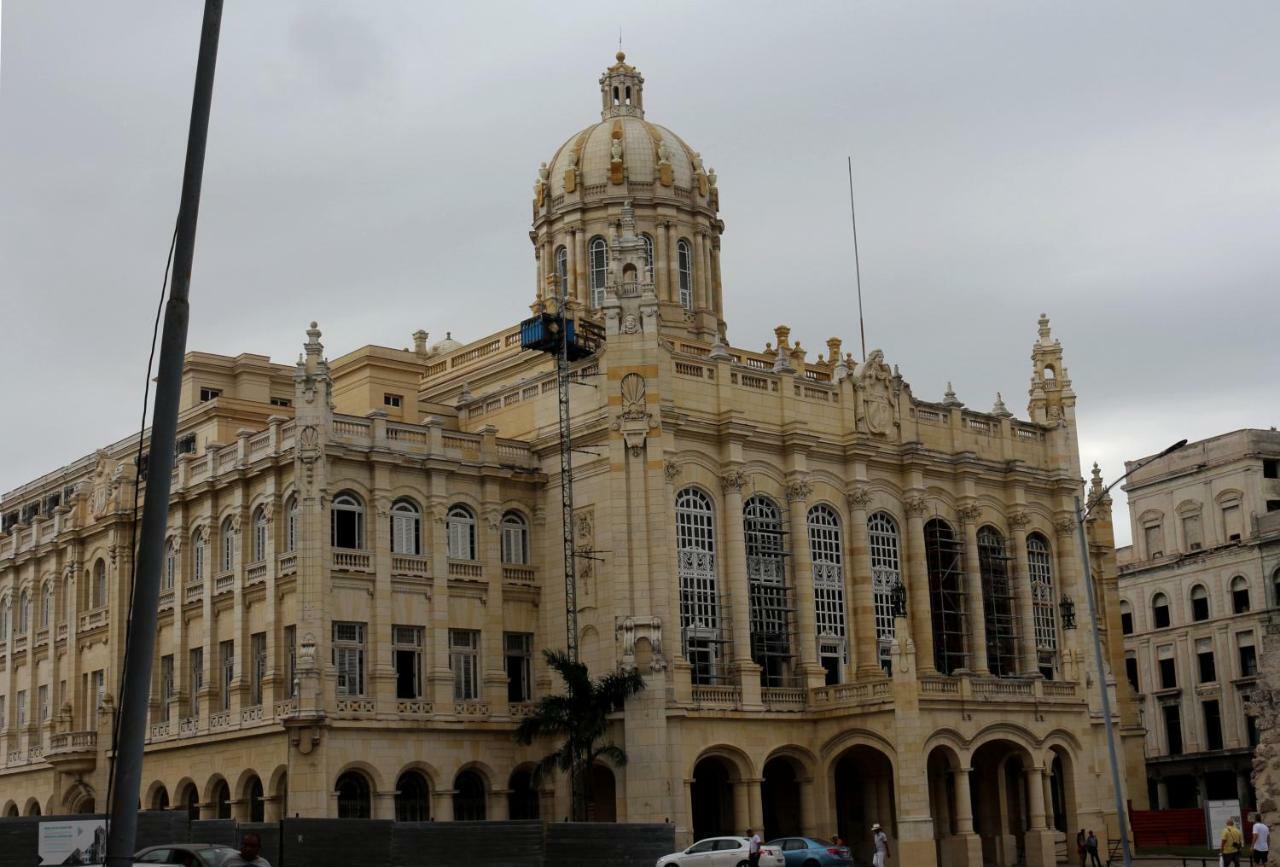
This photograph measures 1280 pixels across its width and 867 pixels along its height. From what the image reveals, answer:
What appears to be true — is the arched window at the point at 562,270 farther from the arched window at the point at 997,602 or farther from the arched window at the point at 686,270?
the arched window at the point at 997,602

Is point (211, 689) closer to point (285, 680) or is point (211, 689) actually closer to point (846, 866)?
point (285, 680)

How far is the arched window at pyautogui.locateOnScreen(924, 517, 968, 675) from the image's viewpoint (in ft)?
207

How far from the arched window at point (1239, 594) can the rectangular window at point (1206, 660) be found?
2494mm

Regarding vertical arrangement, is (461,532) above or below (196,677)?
above

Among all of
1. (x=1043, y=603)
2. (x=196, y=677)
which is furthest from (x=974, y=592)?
(x=196, y=677)

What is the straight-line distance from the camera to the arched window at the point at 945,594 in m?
63.1

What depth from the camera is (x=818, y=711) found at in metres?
57.3

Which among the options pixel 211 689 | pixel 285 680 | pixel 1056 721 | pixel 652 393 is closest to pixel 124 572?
pixel 211 689

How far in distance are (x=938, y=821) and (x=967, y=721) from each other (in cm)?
501

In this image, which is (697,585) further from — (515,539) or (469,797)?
(469,797)

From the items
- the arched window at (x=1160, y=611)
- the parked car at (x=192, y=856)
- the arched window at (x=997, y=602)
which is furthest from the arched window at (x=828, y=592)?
the arched window at (x=1160, y=611)

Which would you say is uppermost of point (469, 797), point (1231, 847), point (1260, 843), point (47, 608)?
point (47, 608)

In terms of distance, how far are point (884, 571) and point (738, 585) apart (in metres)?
7.70

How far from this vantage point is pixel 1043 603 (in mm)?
67750
